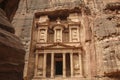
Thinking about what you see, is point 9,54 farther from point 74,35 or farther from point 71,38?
point 74,35

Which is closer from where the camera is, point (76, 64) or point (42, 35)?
point (76, 64)

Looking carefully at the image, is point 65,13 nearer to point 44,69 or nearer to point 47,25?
point 47,25

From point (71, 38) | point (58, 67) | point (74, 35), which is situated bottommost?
point (58, 67)

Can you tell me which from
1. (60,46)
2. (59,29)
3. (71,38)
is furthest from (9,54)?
(59,29)

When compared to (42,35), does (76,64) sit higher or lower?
lower

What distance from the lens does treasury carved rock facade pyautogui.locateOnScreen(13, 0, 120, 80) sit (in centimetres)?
951

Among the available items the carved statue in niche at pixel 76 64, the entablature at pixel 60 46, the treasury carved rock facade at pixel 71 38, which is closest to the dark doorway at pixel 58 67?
the treasury carved rock facade at pixel 71 38

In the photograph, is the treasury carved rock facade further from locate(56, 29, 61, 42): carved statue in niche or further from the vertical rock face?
the vertical rock face

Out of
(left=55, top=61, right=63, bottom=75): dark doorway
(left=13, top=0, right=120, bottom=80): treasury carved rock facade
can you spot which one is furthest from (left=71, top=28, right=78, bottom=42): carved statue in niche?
(left=55, top=61, right=63, bottom=75): dark doorway

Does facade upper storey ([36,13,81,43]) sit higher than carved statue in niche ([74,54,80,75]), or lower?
higher

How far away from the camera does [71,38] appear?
1143 centimetres

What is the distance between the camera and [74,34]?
11625mm

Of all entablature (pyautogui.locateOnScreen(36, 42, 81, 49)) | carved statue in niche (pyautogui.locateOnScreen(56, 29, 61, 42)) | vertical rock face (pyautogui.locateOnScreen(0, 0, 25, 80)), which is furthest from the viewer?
carved statue in niche (pyautogui.locateOnScreen(56, 29, 61, 42))

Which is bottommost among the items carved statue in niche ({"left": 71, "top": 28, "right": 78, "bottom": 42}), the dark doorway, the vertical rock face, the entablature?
the dark doorway
